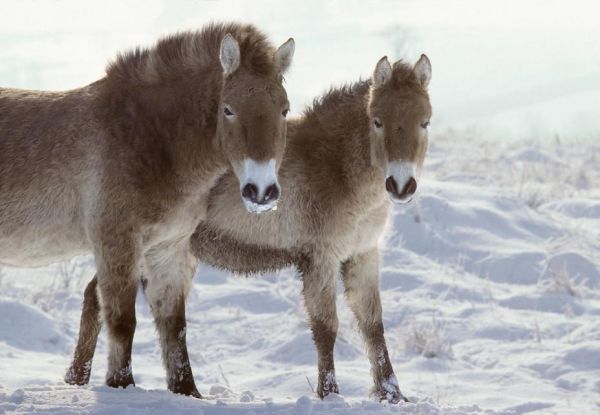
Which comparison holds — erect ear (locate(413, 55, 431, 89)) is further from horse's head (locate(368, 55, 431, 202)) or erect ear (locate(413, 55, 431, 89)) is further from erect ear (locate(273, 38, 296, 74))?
erect ear (locate(273, 38, 296, 74))

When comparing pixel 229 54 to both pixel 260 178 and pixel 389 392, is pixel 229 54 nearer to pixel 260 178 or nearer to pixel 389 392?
pixel 260 178

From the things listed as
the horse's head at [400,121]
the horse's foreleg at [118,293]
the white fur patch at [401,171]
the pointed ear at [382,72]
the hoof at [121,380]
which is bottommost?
the hoof at [121,380]

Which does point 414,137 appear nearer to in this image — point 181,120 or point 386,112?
point 386,112

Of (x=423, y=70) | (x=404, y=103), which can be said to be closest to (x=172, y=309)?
(x=404, y=103)

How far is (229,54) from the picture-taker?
5.89 metres

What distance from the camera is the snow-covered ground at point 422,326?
7.46 m

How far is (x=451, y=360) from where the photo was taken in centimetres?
877

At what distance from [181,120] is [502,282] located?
5676mm

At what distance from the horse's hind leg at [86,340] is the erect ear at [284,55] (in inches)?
79.4

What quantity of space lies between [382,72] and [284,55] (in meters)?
0.91

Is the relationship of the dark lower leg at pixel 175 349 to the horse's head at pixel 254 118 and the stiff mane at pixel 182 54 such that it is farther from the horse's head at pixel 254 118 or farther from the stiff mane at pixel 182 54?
the stiff mane at pixel 182 54

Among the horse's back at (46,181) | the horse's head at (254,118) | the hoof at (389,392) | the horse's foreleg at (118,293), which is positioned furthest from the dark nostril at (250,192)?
the hoof at (389,392)

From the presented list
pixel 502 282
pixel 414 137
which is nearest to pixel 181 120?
pixel 414 137

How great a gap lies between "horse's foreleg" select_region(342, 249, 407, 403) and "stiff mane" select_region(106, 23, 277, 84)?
1707 millimetres
